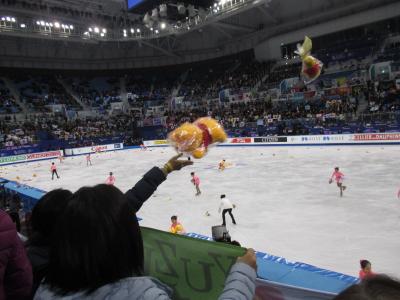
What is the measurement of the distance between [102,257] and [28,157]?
3481cm

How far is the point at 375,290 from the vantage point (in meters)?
0.89

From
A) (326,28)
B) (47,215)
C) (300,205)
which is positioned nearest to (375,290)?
(47,215)

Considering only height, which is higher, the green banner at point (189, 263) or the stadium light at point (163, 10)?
the stadium light at point (163, 10)

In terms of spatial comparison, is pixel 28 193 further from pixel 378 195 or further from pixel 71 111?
pixel 71 111

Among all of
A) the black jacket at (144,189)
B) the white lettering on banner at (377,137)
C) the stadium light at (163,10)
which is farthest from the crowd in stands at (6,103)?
the black jacket at (144,189)

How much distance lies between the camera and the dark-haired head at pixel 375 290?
877 mm

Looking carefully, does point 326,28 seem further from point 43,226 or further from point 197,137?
point 43,226

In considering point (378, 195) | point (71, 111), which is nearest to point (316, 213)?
point (378, 195)

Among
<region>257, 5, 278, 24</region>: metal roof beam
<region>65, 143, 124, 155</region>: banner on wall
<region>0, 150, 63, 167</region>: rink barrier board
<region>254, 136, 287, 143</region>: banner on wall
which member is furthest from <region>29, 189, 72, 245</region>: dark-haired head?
<region>257, 5, 278, 24</region>: metal roof beam

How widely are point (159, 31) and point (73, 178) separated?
1053 inches

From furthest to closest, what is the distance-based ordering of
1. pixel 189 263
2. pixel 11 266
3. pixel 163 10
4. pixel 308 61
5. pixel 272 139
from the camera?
pixel 272 139 < pixel 163 10 < pixel 308 61 < pixel 189 263 < pixel 11 266

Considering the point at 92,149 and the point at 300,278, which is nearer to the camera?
the point at 300,278

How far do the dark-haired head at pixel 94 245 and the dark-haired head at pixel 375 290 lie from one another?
0.85 meters

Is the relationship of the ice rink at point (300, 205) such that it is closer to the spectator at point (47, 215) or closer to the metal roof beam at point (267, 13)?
the spectator at point (47, 215)
